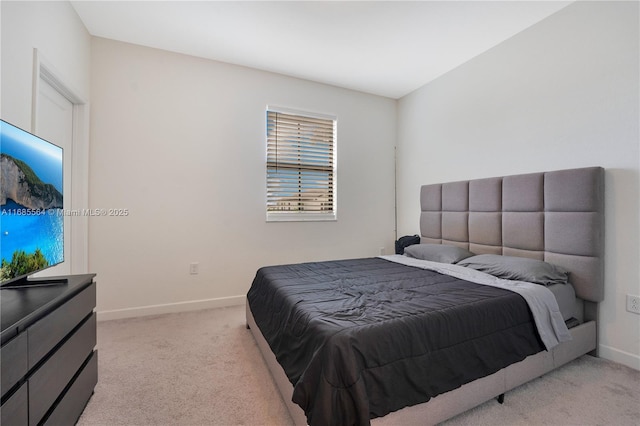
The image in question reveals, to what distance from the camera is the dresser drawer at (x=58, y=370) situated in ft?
3.51

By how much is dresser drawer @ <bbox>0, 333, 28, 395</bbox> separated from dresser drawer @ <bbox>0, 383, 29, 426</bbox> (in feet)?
Answer: 0.13

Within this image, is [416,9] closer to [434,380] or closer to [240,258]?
[434,380]

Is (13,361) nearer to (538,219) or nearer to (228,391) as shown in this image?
(228,391)

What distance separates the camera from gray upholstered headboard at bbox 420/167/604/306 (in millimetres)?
2094

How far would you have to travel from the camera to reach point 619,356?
206cm

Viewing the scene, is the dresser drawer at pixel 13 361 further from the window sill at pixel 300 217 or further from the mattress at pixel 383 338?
the window sill at pixel 300 217

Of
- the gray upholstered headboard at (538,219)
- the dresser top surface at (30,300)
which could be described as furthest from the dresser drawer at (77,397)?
the gray upholstered headboard at (538,219)

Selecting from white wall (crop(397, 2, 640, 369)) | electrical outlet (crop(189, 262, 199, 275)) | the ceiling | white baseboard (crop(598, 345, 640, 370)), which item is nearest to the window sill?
electrical outlet (crop(189, 262, 199, 275))

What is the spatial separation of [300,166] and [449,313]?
8.84 feet

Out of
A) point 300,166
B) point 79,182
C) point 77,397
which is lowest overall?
point 77,397

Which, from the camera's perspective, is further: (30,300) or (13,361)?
(30,300)

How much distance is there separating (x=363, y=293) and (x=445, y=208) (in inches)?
78.1

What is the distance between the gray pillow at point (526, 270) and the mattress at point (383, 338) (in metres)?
0.43

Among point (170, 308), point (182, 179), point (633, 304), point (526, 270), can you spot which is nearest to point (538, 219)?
point (526, 270)
